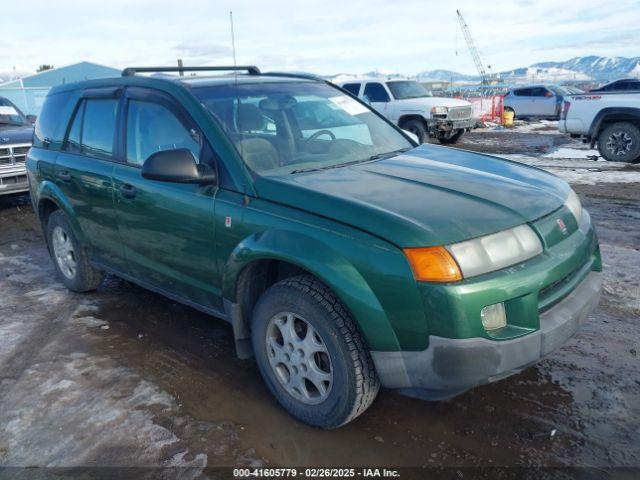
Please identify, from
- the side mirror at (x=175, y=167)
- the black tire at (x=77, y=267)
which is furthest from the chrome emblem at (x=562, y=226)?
the black tire at (x=77, y=267)

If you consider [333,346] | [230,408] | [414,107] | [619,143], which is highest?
[414,107]

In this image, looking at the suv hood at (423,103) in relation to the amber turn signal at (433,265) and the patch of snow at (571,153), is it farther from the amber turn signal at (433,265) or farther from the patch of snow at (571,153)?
the amber turn signal at (433,265)

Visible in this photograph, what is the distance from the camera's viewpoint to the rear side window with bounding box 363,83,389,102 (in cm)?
1470

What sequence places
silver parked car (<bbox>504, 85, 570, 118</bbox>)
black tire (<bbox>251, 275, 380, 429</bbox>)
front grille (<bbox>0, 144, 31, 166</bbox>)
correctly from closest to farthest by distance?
black tire (<bbox>251, 275, 380, 429</bbox>), front grille (<bbox>0, 144, 31, 166</bbox>), silver parked car (<bbox>504, 85, 570, 118</bbox>)

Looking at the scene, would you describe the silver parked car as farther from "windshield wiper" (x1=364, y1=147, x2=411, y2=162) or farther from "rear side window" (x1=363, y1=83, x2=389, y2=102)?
"windshield wiper" (x1=364, y1=147, x2=411, y2=162)

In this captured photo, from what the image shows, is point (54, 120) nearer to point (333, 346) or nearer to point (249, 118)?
point (249, 118)

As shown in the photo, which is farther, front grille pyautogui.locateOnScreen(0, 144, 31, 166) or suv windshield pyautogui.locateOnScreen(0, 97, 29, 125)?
suv windshield pyautogui.locateOnScreen(0, 97, 29, 125)

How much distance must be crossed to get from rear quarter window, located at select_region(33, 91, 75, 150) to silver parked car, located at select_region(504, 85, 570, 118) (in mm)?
22694

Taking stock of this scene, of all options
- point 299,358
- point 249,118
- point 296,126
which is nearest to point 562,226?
point 299,358

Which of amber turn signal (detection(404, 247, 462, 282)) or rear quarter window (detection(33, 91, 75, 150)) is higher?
rear quarter window (detection(33, 91, 75, 150))

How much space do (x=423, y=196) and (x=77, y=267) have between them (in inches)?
129

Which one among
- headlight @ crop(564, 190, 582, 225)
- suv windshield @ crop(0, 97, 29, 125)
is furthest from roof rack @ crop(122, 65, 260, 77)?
suv windshield @ crop(0, 97, 29, 125)

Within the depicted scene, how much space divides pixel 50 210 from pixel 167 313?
62.2 inches

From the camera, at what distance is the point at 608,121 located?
1077cm
